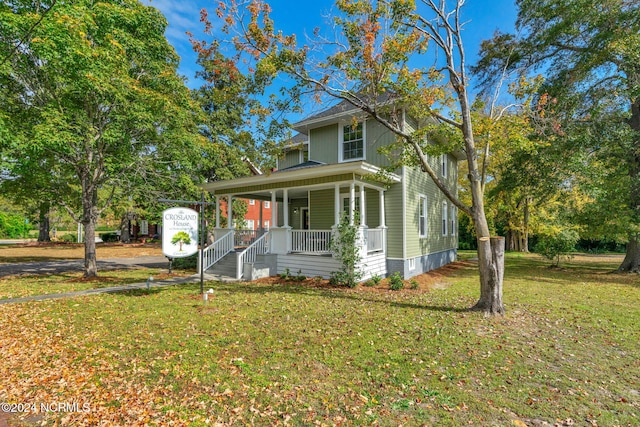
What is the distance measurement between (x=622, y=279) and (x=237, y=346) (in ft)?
48.3

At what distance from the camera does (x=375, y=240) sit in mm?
11289

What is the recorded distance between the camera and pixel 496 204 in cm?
2389

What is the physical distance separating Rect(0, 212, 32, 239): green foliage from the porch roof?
43333mm

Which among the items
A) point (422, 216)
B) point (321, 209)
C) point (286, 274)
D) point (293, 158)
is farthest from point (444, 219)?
point (286, 274)

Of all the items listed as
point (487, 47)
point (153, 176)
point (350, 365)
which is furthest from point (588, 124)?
point (153, 176)

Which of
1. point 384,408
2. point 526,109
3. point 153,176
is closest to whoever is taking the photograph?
point 384,408

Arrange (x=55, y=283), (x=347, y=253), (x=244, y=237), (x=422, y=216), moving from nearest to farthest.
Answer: (x=347, y=253), (x=55, y=283), (x=422, y=216), (x=244, y=237)

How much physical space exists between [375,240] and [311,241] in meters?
2.36

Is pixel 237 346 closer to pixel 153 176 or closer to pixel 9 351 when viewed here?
pixel 9 351

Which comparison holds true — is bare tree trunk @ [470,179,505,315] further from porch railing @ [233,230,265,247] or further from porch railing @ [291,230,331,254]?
porch railing @ [233,230,265,247]

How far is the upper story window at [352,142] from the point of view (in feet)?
41.4

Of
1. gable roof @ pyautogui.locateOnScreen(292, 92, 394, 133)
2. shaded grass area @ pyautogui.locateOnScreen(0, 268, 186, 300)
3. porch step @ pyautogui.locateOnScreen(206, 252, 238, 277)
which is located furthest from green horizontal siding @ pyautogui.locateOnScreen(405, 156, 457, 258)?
shaded grass area @ pyautogui.locateOnScreen(0, 268, 186, 300)

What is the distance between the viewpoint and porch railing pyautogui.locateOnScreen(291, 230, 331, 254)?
10945mm

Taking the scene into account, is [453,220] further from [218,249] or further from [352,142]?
[218,249]
